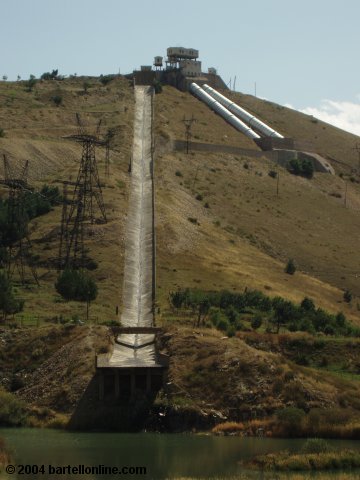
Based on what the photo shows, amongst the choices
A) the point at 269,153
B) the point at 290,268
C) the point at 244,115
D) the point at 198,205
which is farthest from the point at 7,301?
the point at 244,115

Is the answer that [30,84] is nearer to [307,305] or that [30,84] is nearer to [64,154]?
[64,154]

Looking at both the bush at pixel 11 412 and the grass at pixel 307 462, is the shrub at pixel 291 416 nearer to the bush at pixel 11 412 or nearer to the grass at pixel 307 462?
the grass at pixel 307 462

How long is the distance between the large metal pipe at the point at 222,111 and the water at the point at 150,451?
96.5m

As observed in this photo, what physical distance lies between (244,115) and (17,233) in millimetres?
76213

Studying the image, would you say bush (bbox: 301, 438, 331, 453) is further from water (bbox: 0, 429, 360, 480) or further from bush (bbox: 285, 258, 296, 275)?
bush (bbox: 285, 258, 296, 275)

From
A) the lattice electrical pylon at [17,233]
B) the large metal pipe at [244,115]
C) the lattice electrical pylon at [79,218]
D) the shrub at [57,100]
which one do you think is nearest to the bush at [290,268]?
the lattice electrical pylon at [79,218]

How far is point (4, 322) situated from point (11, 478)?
23.0 meters

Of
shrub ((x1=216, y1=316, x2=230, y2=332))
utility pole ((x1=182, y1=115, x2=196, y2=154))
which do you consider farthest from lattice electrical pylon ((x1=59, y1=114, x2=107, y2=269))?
utility pole ((x1=182, y1=115, x2=196, y2=154))

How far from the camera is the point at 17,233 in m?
84.6

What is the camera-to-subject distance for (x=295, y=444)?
164ft

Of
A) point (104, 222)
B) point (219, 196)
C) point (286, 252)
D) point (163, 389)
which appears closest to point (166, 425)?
point (163, 389)

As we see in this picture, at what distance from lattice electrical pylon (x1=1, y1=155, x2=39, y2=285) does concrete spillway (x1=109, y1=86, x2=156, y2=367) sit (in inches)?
259

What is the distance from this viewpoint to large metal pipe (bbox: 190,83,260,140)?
147 metres

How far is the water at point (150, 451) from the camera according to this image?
4357 cm
